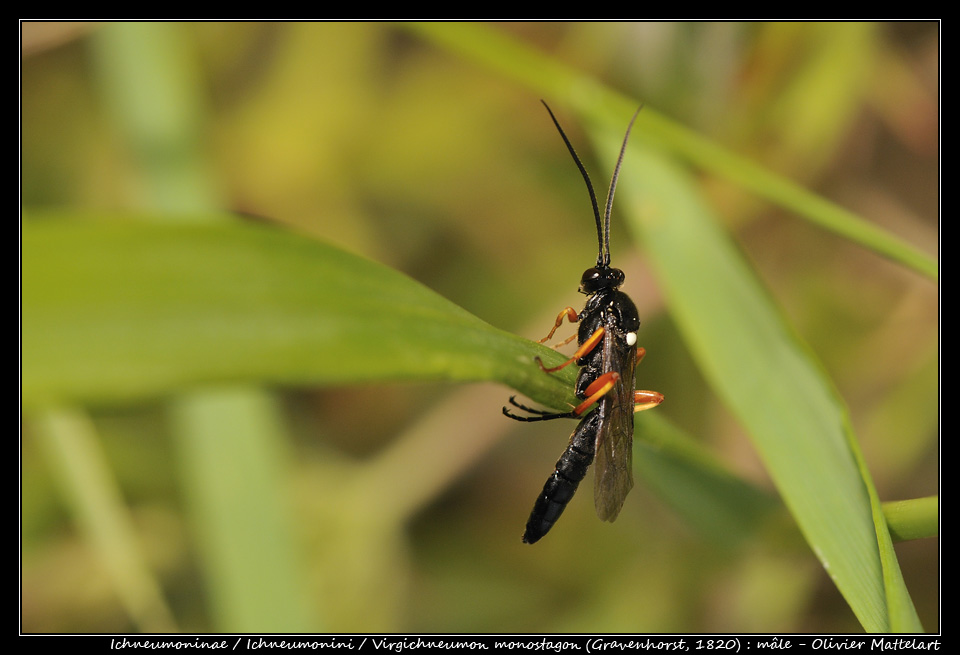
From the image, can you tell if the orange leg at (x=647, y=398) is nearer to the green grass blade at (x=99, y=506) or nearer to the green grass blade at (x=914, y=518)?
the green grass blade at (x=914, y=518)

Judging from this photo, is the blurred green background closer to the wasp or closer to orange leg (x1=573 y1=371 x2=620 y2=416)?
the wasp

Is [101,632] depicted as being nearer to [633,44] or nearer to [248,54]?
[248,54]

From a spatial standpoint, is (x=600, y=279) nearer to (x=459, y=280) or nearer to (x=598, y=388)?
(x=598, y=388)

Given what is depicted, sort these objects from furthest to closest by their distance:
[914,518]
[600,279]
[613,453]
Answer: [600,279], [613,453], [914,518]

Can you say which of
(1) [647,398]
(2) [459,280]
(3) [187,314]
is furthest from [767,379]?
(2) [459,280]

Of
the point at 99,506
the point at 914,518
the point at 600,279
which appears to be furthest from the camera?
the point at 99,506

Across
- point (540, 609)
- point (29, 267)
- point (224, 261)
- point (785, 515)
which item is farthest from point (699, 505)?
point (29, 267)
